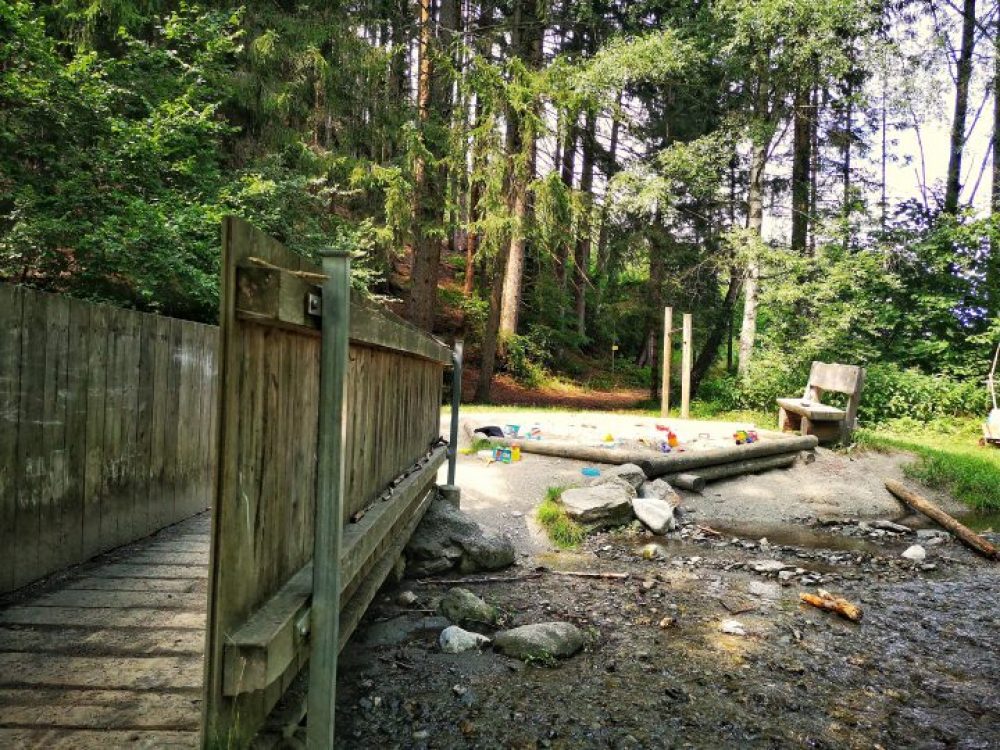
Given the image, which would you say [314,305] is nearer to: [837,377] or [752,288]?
[837,377]

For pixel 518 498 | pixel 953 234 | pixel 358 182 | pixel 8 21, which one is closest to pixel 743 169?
pixel 953 234

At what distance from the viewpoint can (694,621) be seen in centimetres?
455

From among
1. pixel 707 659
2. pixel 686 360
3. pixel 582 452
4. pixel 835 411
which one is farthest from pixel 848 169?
pixel 707 659

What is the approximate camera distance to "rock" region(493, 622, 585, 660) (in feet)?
12.4

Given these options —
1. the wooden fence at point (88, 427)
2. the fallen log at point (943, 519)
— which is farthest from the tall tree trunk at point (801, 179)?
the wooden fence at point (88, 427)

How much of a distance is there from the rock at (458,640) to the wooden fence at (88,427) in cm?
205

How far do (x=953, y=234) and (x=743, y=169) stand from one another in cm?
577

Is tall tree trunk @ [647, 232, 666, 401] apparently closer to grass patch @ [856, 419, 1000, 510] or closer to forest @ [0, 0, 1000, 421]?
forest @ [0, 0, 1000, 421]

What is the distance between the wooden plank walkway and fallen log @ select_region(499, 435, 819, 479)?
17.9 feet

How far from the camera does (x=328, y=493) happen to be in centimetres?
188

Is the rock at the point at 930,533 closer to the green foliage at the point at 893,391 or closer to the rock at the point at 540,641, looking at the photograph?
the rock at the point at 540,641

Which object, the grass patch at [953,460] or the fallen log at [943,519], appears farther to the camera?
the grass patch at [953,460]

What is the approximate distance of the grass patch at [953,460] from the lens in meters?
8.84

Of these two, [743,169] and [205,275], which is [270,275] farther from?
[743,169]
